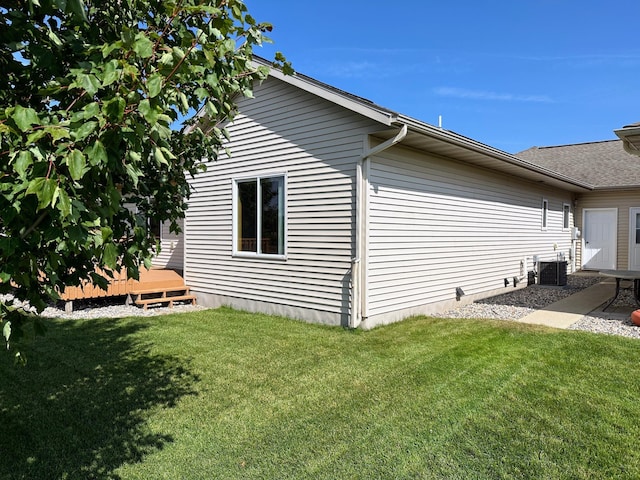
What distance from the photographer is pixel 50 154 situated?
53.4 inches

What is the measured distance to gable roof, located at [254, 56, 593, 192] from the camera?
6.02m

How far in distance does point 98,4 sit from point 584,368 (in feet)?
17.7

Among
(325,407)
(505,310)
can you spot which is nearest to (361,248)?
(325,407)

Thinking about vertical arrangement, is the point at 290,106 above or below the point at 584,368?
above

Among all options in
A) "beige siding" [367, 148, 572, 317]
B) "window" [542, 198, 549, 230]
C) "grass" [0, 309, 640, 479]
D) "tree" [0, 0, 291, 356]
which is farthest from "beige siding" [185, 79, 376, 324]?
"window" [542, 198, 549, 230]

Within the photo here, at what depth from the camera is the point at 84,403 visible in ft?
12.6

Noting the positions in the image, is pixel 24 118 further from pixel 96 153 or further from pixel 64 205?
pixel 64 205

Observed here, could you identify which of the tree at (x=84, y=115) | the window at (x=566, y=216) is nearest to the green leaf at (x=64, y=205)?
the tree at (x=84, y=115)

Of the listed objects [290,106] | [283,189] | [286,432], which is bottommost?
[286,432]

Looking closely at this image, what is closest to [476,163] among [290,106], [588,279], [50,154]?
[290,106]

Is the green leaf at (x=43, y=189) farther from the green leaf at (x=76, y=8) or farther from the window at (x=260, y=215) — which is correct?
the window at (x=260, y=215)

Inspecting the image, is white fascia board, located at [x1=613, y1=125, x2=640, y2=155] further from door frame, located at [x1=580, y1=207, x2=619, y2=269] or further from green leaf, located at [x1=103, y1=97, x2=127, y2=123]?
door frame, located at [x1=580, y1=207, x2=619, y2=269]

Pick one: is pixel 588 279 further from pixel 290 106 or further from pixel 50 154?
pixel 50 154

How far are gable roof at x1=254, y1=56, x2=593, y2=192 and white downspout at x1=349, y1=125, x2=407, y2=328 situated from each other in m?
0.41
